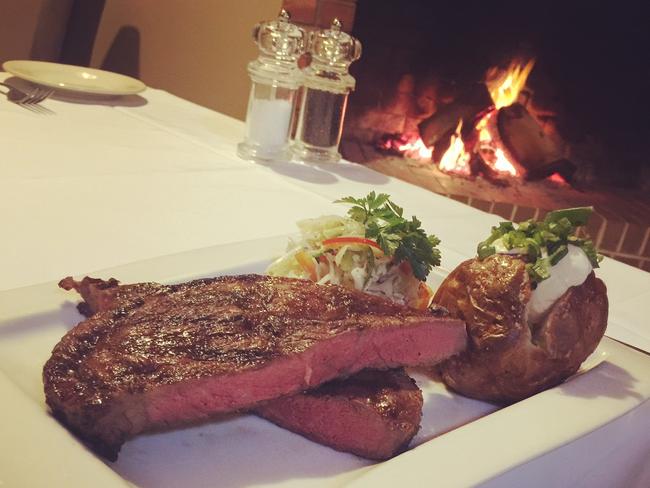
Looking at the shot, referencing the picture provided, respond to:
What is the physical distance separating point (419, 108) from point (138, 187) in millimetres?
3040

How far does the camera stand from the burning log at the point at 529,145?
444cm

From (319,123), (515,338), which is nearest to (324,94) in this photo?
(319,123)

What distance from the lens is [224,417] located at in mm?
1031

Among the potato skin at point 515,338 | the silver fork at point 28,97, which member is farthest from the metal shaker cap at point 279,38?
the potato skin at point 515,338

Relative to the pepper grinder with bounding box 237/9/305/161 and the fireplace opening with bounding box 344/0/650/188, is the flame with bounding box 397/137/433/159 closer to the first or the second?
the fireplace opening with bounding box 344/0/650/188

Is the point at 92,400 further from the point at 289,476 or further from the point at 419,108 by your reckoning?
the point at 419,108

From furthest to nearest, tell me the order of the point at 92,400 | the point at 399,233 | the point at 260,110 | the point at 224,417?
the point at 260,110
the point at 399,233
the point at 224,417
the point at 92,400

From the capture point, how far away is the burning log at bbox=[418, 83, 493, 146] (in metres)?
4.44

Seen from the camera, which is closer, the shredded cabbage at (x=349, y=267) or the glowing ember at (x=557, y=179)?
the shredded cabbage at (x=349, y=267)

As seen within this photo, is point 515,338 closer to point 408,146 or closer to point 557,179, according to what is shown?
point 408,146

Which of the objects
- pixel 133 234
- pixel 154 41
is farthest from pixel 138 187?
pixel 154 41

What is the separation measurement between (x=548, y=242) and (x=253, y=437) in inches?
25.5

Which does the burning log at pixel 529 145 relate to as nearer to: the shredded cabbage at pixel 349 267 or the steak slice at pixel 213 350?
the shredded cabbage at pixel 349 267

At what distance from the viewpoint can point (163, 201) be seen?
1.84m
